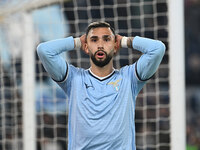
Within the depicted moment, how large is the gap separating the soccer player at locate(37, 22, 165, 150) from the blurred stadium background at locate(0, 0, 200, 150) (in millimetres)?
1105

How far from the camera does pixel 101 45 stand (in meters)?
2.17

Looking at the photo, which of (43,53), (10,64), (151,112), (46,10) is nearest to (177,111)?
(43,53)

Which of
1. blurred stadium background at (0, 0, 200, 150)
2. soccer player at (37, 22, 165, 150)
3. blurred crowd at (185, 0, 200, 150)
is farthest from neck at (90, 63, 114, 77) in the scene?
blurred crowd at (185, 0, 200, 150)

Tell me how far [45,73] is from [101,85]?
2215mm

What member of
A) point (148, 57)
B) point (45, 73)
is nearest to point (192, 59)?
point (45, 73)

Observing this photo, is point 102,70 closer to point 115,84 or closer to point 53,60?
point 115,84

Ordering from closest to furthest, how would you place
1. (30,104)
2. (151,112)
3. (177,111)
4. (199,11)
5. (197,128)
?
(177,111) < (30,104) < (151,112) < (197,128) < (199,11)

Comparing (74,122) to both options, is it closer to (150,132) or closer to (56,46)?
(56,46)

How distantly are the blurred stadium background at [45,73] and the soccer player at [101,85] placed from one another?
3.63ft

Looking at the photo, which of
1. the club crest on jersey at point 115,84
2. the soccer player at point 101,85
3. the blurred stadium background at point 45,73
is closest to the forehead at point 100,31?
the soccer player at point 101,85

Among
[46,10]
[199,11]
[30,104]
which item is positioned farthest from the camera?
[199,11]

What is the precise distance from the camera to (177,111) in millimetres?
3207

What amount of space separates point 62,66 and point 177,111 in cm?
128

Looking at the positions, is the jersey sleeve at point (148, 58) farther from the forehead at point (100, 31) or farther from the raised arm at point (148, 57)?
the forehead at point (100, 31)
